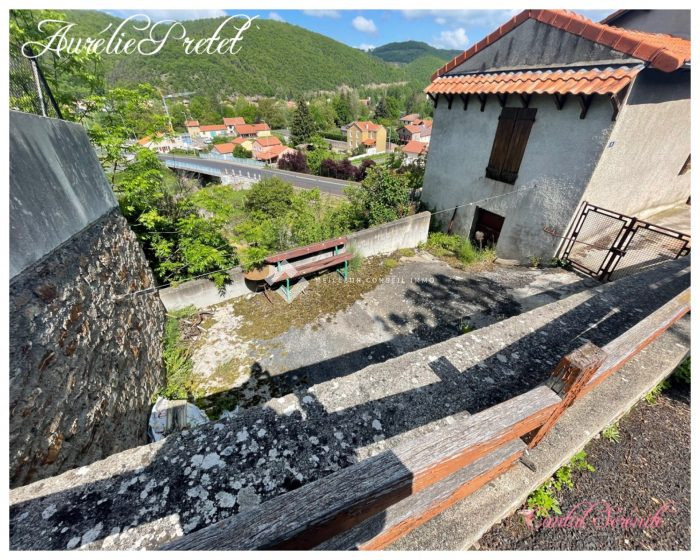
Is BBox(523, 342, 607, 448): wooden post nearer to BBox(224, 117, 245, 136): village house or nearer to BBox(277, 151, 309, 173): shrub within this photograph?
BBox(277, 151, 309, 173): shrub

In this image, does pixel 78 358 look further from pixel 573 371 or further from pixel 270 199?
pixel 270 199

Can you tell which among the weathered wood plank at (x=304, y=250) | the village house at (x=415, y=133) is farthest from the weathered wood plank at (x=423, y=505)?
the village house at (x=415, y=133)

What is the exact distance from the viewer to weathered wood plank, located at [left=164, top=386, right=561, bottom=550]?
929 mm

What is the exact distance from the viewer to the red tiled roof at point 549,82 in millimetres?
5125

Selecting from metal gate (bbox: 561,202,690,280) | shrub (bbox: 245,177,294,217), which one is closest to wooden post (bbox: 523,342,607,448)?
metal gate (bbox: 561,202,690,280)

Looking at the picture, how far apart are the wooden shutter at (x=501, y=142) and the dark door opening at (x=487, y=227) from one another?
1.09 metres

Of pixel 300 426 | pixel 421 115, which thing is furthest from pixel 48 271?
pixel 421 115

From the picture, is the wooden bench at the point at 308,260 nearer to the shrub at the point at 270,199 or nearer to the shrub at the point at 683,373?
the shrub at the point at 683,373

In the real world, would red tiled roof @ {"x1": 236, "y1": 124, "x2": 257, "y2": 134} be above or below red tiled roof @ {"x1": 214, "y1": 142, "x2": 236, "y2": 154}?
above

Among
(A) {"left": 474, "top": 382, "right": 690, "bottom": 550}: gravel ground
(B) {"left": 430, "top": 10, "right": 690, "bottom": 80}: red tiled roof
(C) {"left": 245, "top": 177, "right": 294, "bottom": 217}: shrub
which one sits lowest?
(C) {"left": 245, "top": 177, "right": 294, "bottom": 217}: shrub

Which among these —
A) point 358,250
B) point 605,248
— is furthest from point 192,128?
point 605,248

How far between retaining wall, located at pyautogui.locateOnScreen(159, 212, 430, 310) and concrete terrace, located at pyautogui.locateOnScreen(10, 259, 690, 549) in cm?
435

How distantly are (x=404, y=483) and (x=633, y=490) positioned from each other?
6.50ft

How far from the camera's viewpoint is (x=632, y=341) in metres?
1.94
